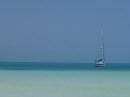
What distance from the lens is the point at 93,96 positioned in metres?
11.1

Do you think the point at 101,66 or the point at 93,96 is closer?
the point at 93,96

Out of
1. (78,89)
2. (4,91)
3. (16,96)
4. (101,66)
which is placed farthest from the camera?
(101,66)

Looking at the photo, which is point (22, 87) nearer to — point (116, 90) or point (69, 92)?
point (69, 92)

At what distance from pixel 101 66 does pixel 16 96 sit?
56.1 ft

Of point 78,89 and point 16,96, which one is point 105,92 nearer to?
point 78,89

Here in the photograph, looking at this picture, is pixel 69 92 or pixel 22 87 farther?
pixel 22 87

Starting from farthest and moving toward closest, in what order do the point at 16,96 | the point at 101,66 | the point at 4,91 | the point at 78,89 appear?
the point at 101,66 → the point at 78,89 → the point at 4,91 → the point at 16,96

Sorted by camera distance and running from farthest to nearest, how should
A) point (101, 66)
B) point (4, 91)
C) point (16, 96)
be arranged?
point (101, 66) < point (4, 91) < point (16, 96)

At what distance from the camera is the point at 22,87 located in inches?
497

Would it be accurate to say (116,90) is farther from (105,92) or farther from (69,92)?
(69,92)

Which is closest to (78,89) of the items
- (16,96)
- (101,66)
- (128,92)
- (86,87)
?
(86,87)

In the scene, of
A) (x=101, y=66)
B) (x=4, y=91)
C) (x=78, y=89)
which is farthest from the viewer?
(x=101, y=66)

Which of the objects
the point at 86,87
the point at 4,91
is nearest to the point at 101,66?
the point at 86,87

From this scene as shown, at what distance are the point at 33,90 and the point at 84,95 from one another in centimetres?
Answer: 152
